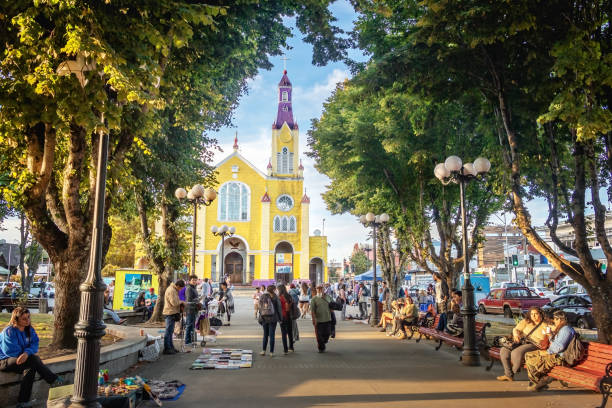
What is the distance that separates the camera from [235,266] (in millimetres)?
50125

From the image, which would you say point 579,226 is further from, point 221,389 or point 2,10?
point 2,10

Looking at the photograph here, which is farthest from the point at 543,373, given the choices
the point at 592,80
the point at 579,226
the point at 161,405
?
the point at 161,405

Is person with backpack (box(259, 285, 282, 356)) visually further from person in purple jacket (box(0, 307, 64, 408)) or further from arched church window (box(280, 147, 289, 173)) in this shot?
arched church window (box(280, 147, 289, 173))

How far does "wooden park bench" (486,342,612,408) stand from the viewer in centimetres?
619

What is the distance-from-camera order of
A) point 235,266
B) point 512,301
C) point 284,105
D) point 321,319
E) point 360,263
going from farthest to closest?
1. point 360,263
2. point 284,105
3. point 235,266
4. point 512,301
5. point 321,319

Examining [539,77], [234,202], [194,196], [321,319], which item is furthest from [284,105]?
[539,77]

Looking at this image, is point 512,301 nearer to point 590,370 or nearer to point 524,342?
point 524,342

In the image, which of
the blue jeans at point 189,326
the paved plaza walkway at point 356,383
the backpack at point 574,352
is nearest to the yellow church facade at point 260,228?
the blue jeans at point 189,326

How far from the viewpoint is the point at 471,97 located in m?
11.5

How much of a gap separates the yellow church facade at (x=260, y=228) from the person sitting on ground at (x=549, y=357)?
41.3 meters

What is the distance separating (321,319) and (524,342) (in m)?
5.10

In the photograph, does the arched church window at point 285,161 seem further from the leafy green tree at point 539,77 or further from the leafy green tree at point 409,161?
the leafy green tree at point 539,77

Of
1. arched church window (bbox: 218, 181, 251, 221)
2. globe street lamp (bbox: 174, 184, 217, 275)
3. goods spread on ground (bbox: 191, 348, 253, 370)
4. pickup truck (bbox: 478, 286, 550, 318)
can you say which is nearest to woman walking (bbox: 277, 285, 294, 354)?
goods spread on ground (bbox: 191, 348, 253, 370)

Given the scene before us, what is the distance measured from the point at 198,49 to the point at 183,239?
9545 millimetres
